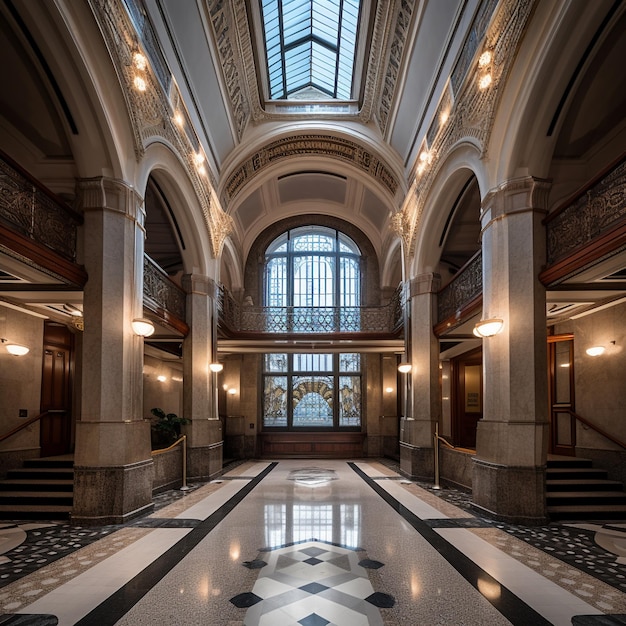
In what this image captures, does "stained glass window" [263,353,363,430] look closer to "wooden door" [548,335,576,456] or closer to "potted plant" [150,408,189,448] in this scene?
"potted plant" [150,408,189,448]

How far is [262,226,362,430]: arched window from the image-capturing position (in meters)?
19.2

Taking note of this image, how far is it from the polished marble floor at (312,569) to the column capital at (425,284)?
5459 millimetres

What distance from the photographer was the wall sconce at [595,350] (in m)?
9.53

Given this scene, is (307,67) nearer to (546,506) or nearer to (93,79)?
(93,79)

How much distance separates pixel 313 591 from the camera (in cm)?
430

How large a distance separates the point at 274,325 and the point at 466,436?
6814 mm

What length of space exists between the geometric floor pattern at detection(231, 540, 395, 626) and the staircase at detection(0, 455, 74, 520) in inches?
152

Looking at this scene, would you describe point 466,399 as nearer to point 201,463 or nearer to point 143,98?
point 201,463

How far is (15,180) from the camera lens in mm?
6102

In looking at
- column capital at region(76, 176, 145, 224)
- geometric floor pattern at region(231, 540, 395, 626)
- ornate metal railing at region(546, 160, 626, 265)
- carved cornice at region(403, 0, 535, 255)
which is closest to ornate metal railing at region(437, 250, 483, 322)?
ornate metal railing at region(546, 160, 626, 265)

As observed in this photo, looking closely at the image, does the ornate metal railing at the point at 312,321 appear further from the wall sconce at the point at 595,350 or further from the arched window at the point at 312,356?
the wall sconce at the point at 595,350

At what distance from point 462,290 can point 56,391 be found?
8612 millimetres

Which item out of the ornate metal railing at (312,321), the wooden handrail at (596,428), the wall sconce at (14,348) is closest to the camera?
the wooden handrail at (596,428)

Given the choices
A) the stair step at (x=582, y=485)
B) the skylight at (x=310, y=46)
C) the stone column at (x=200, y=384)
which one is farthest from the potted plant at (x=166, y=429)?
the skylight at (x=310, y=46)
